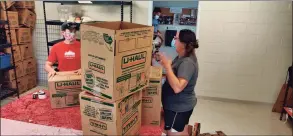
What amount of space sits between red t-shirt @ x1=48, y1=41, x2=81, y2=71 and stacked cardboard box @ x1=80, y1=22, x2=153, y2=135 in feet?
4.01

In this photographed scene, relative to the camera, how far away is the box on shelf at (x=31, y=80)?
4.29 meters

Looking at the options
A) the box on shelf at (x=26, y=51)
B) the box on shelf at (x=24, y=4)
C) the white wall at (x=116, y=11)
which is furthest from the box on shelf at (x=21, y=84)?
the white wall at (x=116, y=11)

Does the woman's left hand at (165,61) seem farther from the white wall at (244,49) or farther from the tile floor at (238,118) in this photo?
the white wall at (244,49)

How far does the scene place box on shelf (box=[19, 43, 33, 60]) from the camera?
4.05 metres

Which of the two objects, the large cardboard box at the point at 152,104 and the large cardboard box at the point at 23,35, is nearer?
the large cardboard box at the point at 152,104

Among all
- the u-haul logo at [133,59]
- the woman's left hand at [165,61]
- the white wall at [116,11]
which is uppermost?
the white wall at [116,11]

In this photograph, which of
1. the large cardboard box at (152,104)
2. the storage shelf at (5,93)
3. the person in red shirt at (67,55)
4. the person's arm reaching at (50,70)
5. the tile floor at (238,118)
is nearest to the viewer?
the storage shelf at (5,93)

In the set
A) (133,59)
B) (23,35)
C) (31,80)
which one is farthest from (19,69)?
(133,59)

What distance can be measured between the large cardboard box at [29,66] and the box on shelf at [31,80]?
3.0 inches

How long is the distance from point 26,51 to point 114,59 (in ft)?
11.9

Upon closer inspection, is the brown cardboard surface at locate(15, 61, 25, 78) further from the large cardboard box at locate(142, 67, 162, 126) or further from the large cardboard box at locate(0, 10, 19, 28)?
the large cardboard box at locate(142, 67, 162, 126)

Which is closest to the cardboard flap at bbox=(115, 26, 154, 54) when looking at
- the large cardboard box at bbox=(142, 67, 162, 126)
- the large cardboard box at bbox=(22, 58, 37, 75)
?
the large cardboard box at bbox=(142, 67, 162, 126)

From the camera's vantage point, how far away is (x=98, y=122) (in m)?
1.38

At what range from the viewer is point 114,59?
1167 mm
